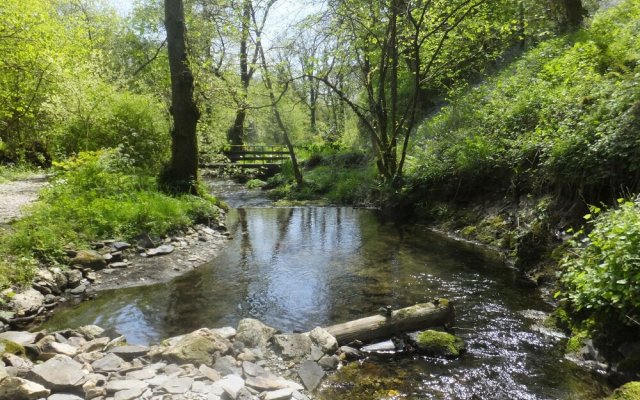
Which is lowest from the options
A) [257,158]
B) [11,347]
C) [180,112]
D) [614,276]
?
[11,347]

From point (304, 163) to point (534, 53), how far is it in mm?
14935

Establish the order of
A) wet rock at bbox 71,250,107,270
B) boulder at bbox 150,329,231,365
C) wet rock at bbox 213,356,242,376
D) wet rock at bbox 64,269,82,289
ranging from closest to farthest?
wet rock at bbox 213,356,242,376 < boulder at bbox 150,329,231,365 < wet rock at bbox 64,269,82,289 < wet rock at bbox 71,250,107,270

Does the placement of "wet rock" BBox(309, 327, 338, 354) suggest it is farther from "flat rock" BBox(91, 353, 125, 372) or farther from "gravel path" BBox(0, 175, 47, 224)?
"gravel path" BBox(0, 175, 47, 224)

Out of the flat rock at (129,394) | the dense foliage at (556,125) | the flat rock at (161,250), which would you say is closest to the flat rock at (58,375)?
the flat rock at (129,394)

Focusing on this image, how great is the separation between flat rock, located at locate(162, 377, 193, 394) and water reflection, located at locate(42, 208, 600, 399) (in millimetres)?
1455

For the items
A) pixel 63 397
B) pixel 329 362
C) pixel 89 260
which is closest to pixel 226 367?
pixel 329 362

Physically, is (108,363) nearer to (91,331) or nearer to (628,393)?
(91,331)

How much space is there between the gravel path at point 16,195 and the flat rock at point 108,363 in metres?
5.35

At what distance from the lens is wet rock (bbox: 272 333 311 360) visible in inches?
209

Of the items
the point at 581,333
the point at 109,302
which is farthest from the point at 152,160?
the point at 581,333

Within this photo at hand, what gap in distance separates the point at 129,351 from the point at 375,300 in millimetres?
3859

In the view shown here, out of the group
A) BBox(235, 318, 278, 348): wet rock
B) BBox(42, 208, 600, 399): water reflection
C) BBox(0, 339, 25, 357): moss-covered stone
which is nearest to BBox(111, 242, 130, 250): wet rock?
BBox(42, 208, 600, 399): water reflection

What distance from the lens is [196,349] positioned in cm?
495

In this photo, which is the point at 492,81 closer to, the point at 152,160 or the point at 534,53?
the point at 534,53
